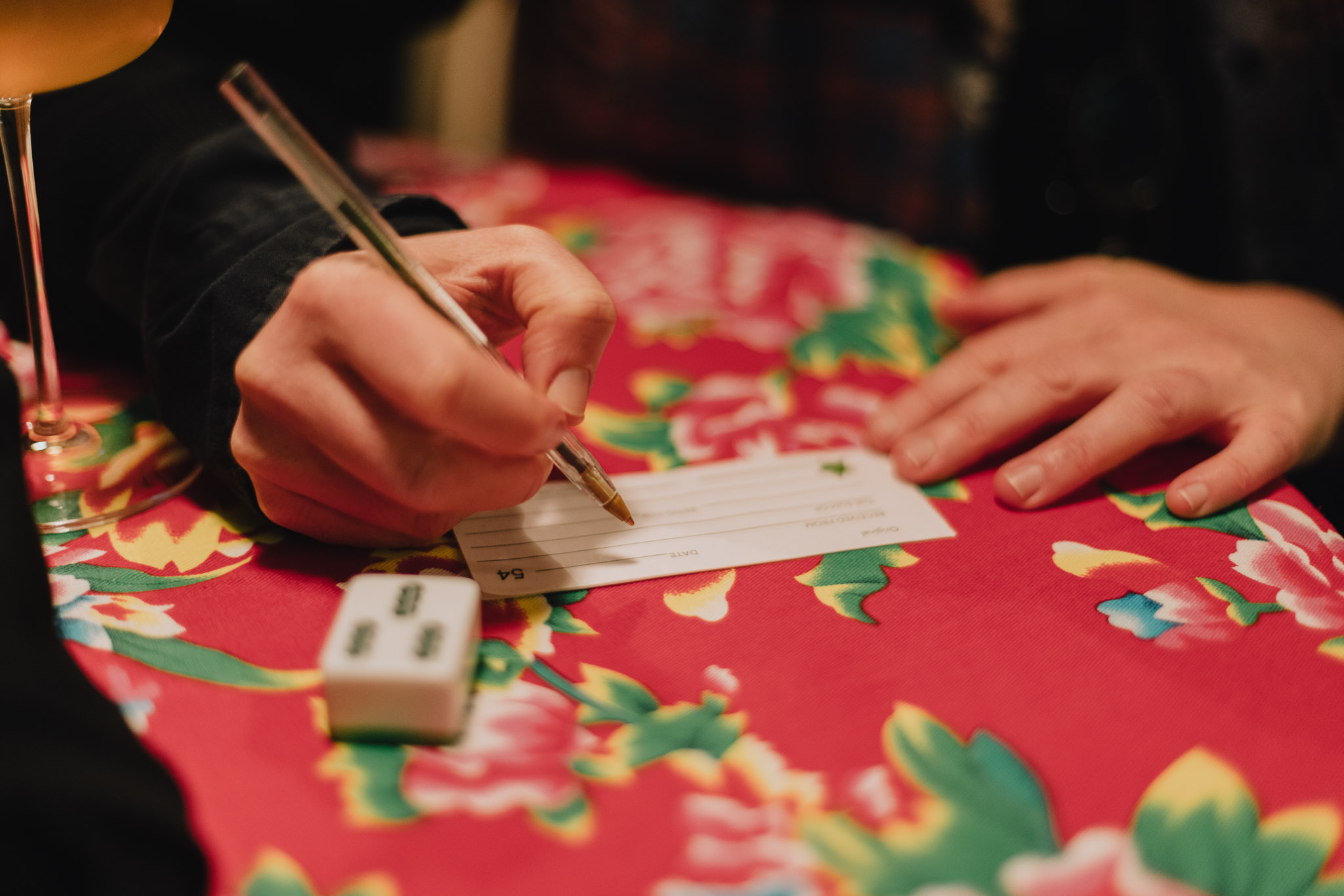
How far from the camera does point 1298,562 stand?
0.49 metres

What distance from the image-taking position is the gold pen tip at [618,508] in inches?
18.1

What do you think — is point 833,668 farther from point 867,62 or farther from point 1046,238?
point 867,62

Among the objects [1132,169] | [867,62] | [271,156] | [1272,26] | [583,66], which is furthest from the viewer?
[583,66]

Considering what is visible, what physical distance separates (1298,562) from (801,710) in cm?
31

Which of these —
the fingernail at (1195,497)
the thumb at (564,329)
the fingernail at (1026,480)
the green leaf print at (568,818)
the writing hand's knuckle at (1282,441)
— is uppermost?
the thumb at (564,329)

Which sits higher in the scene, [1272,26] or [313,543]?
[1272,26]

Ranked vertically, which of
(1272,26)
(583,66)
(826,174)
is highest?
(1272,26)

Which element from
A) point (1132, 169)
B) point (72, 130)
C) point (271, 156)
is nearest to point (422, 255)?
point (271, 156)

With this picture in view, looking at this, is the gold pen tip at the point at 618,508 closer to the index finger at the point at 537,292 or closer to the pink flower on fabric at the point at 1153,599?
the index finger at the point at 537,292

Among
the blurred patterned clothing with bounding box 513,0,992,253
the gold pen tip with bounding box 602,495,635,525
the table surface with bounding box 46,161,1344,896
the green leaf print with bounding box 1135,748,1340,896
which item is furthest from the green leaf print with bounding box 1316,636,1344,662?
the blurred patterned clothing with bounding box 513,0,992,253

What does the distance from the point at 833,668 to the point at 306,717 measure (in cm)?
22

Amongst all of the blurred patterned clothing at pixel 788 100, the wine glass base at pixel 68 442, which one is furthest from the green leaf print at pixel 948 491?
the blurred patterned clothing at pixel 788 100

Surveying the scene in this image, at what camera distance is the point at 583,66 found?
1.56 meters

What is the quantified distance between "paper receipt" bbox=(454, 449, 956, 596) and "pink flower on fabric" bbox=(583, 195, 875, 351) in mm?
225
